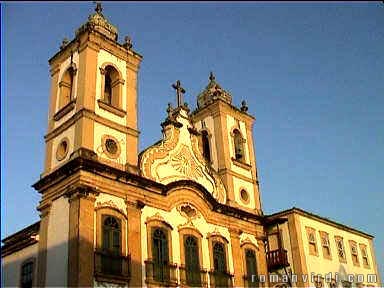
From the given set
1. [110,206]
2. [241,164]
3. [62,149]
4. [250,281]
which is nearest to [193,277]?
[250,281]

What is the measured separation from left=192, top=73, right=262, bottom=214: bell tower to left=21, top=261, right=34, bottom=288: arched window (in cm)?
1121

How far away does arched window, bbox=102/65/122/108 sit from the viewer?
26844mm

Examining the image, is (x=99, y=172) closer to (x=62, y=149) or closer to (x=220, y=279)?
(x=62, y=149)

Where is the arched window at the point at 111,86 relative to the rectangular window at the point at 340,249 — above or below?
above

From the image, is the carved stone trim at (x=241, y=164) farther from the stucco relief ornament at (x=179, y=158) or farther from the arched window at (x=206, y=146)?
the stucco relief ornament at (x=179, y=158)

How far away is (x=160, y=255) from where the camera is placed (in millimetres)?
24578

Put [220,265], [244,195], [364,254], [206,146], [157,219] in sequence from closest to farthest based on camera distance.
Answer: [157,219]
[220,265]
[244,195]
[206,146]
[364,254]

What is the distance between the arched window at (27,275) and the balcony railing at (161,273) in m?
6.11

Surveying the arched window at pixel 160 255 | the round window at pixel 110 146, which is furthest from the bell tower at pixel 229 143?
the round window at pixel 110 146

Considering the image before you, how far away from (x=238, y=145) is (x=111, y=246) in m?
13.7

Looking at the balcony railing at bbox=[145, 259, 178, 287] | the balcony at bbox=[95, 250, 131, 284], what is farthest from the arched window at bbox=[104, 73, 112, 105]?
the balcony railing at bbox=[145, 259, 178, 287]

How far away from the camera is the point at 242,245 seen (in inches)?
1155

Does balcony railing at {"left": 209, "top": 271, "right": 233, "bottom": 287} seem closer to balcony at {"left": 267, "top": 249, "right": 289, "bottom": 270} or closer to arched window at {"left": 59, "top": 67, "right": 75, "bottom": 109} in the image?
balcony at {"left": 267, "top": 249, "right": 289, "bottom": 270}

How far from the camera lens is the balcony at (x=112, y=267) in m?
21.5
